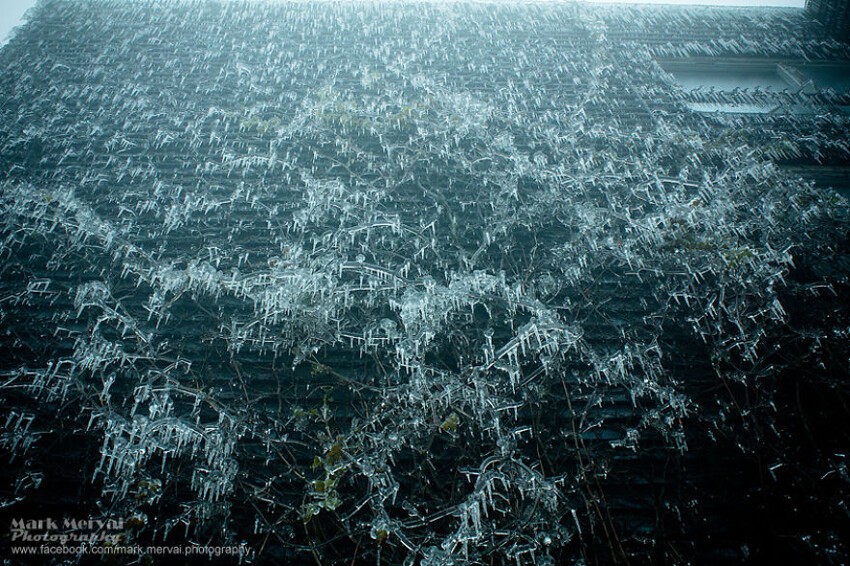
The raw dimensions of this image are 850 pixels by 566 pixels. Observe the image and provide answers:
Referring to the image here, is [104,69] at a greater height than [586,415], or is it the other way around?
[104,69]

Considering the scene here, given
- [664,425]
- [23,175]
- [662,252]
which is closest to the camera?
[664,425]

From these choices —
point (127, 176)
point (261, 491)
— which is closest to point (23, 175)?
point (127, 176)

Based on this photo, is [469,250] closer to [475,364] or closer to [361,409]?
[475,364]

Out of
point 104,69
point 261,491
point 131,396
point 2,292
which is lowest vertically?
point 261,491

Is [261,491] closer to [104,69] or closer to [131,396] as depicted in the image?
[131,396]

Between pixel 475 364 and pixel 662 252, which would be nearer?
pixel 475 364

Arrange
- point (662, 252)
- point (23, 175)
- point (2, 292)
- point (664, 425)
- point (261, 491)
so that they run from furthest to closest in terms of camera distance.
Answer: point (23, 175), point (662, 252), point (2, 292), point (664, 425), point (261, 491)

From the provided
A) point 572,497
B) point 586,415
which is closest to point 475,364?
point 586,415
